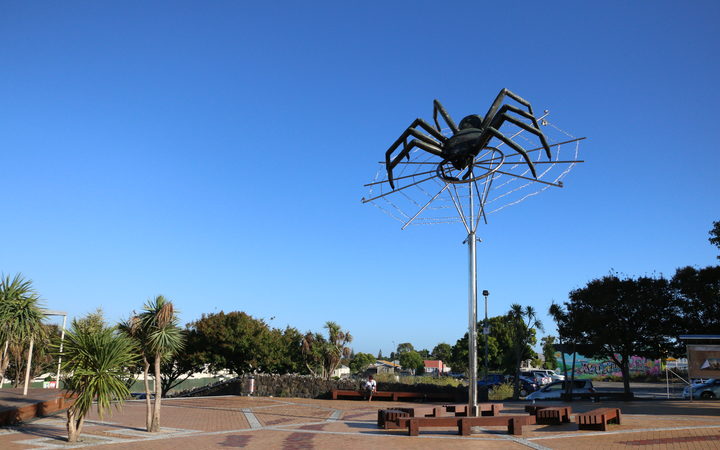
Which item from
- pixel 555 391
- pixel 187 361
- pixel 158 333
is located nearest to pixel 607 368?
pixel 555 391

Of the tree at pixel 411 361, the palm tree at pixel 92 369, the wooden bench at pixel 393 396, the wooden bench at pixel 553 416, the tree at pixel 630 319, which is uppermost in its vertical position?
the tree at pixel 630 319

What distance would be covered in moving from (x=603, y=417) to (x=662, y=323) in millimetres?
17966

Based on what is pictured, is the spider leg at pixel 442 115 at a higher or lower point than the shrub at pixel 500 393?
higher

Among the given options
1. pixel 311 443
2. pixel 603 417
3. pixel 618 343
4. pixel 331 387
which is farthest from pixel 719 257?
pixel 311 443

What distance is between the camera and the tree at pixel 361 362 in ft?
305

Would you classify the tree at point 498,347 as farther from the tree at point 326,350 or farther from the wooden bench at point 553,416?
the wooden bench at point 553,416

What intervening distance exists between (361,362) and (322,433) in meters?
90.7

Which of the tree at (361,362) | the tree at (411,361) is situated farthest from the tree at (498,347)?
the tree at (411,361)

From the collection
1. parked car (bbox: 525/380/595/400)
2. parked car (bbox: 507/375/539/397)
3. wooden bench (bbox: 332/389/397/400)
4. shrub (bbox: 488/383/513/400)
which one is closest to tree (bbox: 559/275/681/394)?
parked car (bbox: 525/380/595/400)

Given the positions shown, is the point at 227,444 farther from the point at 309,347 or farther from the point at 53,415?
the point at 309,347

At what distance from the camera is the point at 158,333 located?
13.8 m

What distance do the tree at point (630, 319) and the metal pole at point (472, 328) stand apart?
1731 cm

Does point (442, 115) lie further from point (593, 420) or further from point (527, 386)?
point (527, 386)

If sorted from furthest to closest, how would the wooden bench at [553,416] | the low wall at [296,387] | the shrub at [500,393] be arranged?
the shrub at [500,393]
the low wall at [296,387]
the wooden bench at [553,416]
